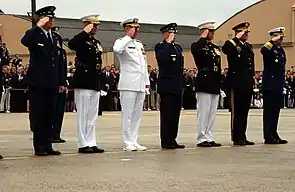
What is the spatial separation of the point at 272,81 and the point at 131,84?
286cm

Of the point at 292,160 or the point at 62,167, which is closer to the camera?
the point at 62,167

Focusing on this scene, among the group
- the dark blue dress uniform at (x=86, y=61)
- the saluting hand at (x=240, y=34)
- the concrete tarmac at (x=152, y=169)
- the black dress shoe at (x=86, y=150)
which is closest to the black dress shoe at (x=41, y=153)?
the concrete tarmac at (x=152, y=169)

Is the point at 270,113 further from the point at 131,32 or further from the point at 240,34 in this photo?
the point at 131,32

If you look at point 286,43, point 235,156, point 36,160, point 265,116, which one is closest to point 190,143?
point 265,116

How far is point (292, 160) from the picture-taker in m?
10.4

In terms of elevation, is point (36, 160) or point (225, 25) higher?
point (225, 25)

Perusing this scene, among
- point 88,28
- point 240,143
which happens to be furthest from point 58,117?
point 240,143

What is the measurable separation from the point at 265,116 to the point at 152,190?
6.43 meters

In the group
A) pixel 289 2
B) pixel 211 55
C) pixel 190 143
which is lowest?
pixel 190 143

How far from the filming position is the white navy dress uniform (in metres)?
11.8

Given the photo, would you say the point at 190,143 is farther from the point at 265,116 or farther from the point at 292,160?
the point at 292,160

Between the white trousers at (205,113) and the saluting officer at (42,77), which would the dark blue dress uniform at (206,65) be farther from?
the saluting officer at (42,77)

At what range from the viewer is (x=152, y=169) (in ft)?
30.4

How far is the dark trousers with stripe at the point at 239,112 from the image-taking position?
42.7 ft
